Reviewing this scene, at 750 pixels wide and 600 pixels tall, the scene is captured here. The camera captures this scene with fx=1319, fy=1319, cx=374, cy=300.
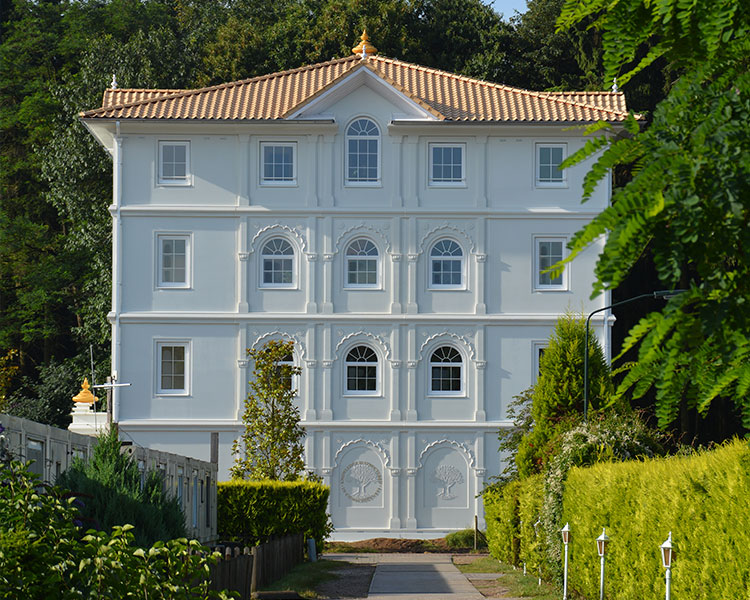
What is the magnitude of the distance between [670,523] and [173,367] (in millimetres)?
32454

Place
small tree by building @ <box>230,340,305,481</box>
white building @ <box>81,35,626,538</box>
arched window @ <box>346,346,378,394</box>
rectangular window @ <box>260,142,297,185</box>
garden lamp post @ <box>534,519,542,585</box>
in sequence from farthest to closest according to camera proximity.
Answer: rectangular window @ <box>260,142,297,185</box> → arched window @ <box>346,346,378,394</box> → white building @ <box>81,35,626,538</box> → small tree by building @ <box>230,340,305,481</box> → garden lamp post @ <box>534,519,542,585</box>

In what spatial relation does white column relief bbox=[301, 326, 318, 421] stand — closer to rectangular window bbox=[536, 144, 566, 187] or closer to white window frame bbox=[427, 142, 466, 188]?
white window frame bbox=[427, 142, 466, 188]

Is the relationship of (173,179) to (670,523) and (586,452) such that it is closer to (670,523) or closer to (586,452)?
(586,452)

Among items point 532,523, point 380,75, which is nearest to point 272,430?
point 532,523

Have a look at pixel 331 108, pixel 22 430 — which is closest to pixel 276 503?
pixel 331 108

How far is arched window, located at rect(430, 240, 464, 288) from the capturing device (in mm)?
46469

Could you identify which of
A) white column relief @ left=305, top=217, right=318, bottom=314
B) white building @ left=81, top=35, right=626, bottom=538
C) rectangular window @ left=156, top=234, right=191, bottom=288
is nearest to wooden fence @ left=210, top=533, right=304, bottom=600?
white building @ left=81, top=35, right=626, bottom=538

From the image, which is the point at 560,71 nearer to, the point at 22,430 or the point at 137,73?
the point at 137,73

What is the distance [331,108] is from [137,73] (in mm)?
17222

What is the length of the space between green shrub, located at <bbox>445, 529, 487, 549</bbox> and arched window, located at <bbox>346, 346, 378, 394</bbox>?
19.3 ft

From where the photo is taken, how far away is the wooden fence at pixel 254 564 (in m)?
18.6

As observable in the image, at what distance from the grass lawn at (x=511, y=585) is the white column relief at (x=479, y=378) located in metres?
12.2

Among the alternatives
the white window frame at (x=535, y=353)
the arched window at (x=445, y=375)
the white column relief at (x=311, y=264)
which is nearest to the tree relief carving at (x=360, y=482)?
the arched window at (x=445, y=375)

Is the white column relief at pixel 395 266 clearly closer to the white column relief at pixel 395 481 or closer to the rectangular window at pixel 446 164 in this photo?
the rectangular window at pixel 446 164
